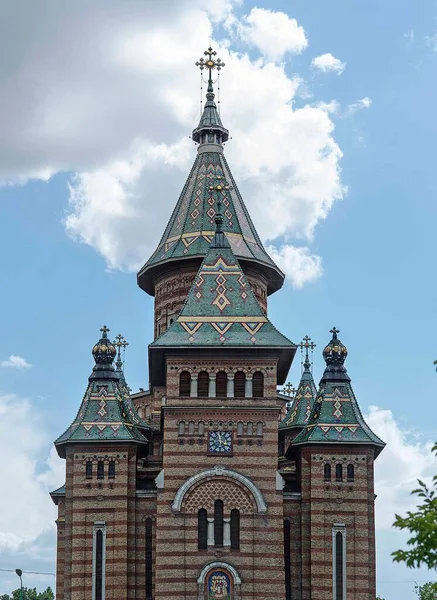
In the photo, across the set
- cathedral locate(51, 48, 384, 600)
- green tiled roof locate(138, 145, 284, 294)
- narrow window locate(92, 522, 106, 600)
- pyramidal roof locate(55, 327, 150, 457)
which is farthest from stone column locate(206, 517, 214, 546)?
green tiled roof locate(138, 145, 284, 294)

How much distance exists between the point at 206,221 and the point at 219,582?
1934cm

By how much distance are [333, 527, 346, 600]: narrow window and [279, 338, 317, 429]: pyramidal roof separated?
808 cm

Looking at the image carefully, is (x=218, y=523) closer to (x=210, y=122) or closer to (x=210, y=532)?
(x=210, y=532)

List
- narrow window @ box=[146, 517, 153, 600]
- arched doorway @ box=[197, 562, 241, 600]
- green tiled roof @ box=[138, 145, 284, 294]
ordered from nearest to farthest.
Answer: arched doorway @ box=[197, 562, 241, 600] < narrow window @ box=[146, 517, 153, 600] < green tiled roof @ box=[138, 145, 284, 294]

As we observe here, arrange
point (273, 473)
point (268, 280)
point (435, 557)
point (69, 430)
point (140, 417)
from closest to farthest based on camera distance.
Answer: point (435, 557)
point (273, 473)
point (69, 430)
point (140, 417)
point (268, 280)

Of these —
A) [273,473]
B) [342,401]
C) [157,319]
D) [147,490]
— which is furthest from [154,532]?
[157,319]

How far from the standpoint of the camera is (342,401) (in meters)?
54.8

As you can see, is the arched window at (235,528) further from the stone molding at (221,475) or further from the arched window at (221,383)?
the arched window at (221,383)

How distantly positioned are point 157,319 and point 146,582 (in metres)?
15.4

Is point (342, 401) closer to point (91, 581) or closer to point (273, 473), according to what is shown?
→ point (273, 473)

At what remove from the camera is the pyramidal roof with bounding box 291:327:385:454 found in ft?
175

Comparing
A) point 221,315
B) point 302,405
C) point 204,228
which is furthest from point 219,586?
point 204,228

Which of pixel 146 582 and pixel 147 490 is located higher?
pixel 147 490

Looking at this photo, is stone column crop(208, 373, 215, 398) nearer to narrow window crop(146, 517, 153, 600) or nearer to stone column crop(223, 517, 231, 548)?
stone column crop(223, 517, 231, 548)
